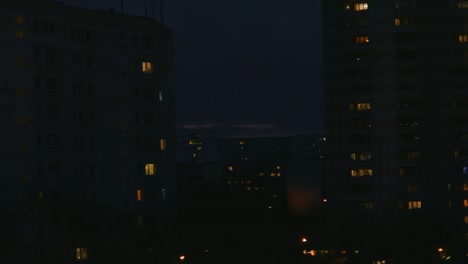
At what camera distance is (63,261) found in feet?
146

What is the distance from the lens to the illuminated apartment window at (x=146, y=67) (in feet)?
190

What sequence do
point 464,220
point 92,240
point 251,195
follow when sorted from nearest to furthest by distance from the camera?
point 92,240, point 464,220, point 251,195

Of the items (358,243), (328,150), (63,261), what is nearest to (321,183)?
(328,150)

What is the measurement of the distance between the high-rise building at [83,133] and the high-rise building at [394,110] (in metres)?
17.4

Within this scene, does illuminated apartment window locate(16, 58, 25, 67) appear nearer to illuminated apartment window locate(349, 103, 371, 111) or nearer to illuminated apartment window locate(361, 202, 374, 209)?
illuminated apartment window locate(349, 103, 371, 111)

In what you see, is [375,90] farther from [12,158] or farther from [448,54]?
[12,158]

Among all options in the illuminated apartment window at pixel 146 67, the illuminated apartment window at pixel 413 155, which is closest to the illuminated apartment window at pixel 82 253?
the illuminated apartment window at pixel 146 67

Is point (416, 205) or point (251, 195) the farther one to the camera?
point (251, 195)

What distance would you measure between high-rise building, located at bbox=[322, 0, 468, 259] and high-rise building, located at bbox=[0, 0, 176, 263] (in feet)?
57.2

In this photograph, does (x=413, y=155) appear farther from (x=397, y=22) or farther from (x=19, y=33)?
(x=19, y=33)

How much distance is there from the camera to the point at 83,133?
2181 inches

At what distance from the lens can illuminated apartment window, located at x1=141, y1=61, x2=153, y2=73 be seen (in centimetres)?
5791

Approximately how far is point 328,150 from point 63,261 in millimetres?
32381

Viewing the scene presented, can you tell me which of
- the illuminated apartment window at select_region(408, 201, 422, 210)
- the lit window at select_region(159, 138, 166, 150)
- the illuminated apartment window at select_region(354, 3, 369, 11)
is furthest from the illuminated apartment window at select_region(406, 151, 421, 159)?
the lit window at select_region(159, 138, 166, 150)
